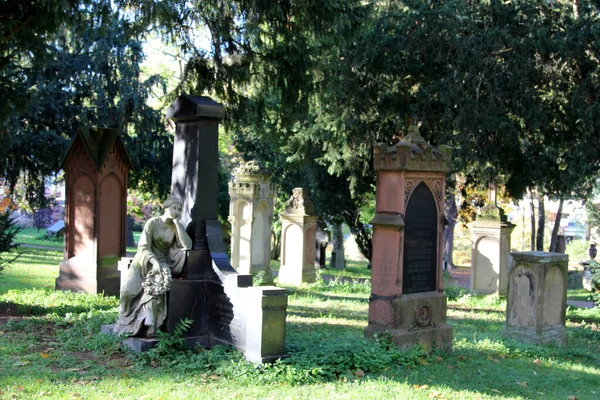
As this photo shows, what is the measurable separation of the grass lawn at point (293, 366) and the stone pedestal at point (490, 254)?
16.0ft

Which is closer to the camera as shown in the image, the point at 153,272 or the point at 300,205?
the point at 153,272

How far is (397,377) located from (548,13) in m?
9.60

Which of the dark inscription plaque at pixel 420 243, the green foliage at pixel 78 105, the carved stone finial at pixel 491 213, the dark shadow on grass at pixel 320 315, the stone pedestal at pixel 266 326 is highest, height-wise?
the green foliage at pixel 78 105

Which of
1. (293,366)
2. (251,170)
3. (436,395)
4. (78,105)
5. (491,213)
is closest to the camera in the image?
(436,395)

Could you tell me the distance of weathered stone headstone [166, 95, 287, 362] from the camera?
6.96 metres

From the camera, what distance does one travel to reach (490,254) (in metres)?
15.8

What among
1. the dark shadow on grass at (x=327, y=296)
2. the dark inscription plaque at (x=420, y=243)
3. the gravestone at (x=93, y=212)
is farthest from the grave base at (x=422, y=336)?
the gravestone at (x=93, y=212)

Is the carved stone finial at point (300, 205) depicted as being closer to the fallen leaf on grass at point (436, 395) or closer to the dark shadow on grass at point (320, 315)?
the dark shadow on grass at point (320, 315)

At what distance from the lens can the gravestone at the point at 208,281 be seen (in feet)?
22.9

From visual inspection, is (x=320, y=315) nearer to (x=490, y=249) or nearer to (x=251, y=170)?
(x=251, y=170)

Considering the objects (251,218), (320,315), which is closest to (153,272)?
(320,315)

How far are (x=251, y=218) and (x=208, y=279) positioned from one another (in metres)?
7.54

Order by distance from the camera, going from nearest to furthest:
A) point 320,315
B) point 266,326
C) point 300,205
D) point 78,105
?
point 266,326 → point 320,315 → point 300,205 → point 78,105

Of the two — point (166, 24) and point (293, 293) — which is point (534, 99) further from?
point (166, 24)
